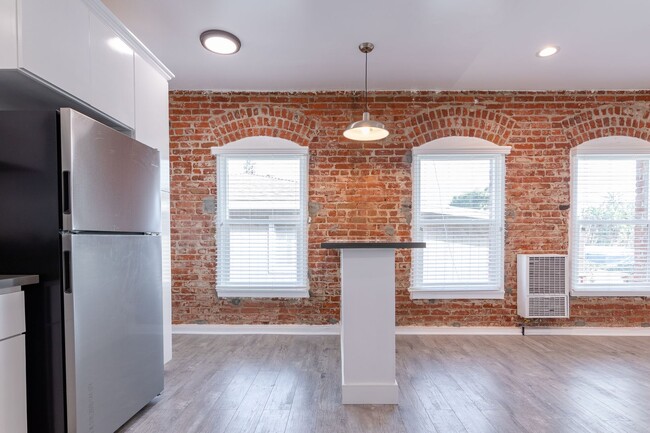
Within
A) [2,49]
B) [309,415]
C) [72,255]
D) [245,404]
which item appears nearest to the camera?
[2,49]

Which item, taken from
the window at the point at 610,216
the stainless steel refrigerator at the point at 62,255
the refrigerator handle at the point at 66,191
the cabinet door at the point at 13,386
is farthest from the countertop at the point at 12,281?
the window at the point at 610,216

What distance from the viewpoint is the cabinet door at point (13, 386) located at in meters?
1.41

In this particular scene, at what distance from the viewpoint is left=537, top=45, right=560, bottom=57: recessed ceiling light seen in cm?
301

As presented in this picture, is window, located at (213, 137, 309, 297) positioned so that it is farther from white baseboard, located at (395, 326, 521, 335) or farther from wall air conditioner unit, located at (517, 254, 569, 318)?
wall air conditioner unit, located at (517, 254, 569, 318)

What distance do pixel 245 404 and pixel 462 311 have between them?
105 inches

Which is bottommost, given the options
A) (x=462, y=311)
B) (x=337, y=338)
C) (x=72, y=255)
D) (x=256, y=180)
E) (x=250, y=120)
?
(x=337, y=338)

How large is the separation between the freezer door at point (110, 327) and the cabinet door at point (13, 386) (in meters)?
0.17

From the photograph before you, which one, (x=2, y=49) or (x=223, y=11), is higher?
(x=223, y=11)

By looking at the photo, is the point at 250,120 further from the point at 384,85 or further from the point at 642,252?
the point at 642,252

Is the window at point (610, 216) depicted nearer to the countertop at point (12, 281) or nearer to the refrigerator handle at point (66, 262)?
the refrigerator handle at point (66, 262)

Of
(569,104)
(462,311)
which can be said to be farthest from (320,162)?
(569,104)

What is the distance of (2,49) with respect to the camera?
1.43 meters

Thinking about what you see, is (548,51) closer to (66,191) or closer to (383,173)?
(383,173)

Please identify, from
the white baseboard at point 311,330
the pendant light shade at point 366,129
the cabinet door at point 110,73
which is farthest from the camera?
the white baseboard at point 311,330
